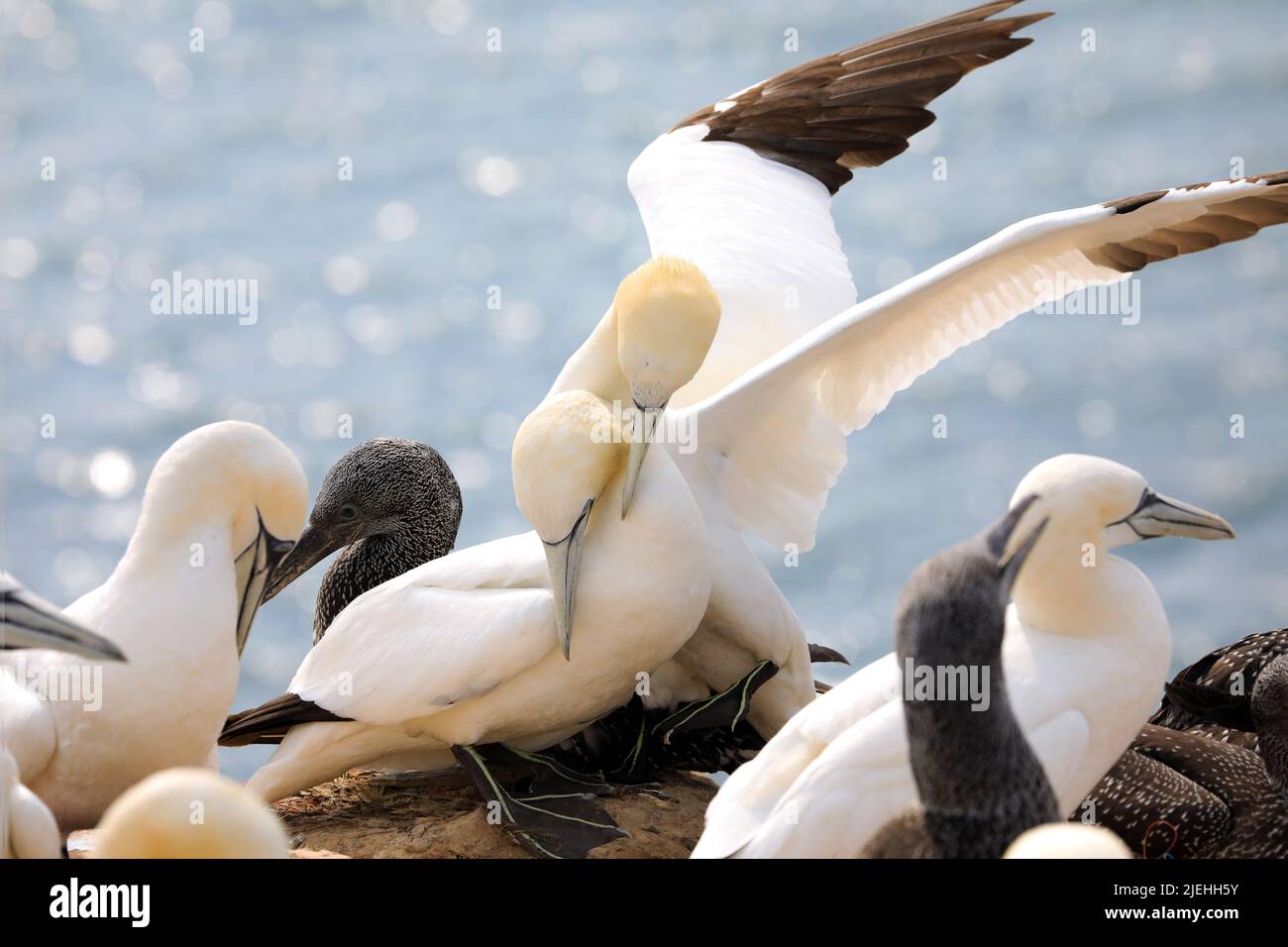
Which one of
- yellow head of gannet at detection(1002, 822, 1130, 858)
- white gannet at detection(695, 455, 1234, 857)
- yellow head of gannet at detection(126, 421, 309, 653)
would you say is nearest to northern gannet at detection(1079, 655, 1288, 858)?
white gannet at detection(695, 455, 1234, 857)

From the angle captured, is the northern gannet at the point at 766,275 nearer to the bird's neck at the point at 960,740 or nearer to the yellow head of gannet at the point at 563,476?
the yellow head of gannet at the point at 563,476

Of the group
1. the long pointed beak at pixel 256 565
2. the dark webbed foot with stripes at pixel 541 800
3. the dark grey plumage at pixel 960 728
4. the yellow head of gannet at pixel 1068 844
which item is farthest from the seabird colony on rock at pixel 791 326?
the yellow head of gannet at pixel 1068 844

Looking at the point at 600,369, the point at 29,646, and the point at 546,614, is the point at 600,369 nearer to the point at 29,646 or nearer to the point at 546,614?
the point at 546,614

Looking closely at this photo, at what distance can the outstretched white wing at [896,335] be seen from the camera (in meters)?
5.67

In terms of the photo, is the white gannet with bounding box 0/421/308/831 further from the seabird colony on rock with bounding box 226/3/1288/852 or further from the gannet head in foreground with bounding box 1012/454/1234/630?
the gannet head in foreground with bounding box 1012/454/1234/630

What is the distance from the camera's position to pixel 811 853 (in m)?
3.96

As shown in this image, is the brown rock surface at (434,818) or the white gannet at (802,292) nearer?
the brown rock surface at (434,818)

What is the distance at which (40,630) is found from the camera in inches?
154

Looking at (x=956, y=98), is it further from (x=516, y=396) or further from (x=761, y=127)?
(x=761, y=127)

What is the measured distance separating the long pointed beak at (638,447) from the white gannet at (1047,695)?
0.99m

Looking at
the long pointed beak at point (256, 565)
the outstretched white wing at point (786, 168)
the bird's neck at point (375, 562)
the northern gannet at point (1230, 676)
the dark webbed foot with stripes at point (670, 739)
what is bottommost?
the dark webbed foot with stripes at point (670, 739)

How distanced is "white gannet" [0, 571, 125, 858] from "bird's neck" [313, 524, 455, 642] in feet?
7.41

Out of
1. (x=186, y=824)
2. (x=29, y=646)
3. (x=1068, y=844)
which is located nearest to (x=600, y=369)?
(x=29, y=646)
